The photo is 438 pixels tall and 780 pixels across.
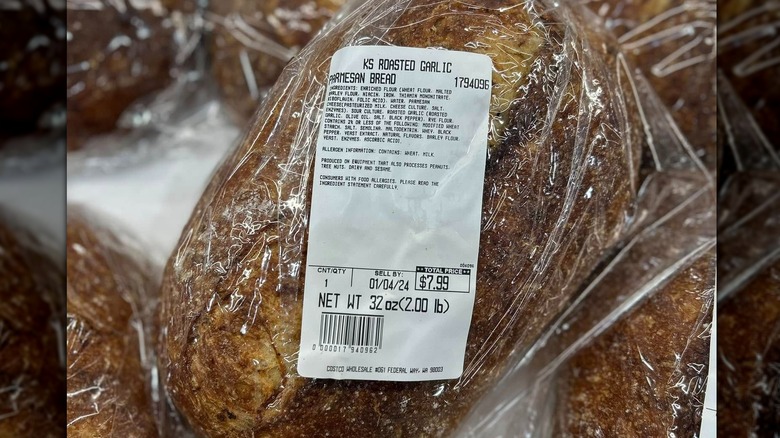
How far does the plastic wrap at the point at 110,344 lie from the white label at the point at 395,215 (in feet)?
1.02

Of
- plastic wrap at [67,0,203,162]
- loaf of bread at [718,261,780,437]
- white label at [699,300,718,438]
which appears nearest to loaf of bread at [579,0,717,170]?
loaf of bread at [718,261,780,437]

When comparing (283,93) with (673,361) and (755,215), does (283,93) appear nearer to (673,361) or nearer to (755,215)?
(673,361)

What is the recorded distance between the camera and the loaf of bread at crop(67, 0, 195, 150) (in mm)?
1222

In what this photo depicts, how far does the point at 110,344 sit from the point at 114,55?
1.85ft

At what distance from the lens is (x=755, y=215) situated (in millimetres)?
1156

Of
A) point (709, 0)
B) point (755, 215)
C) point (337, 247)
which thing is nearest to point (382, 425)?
point (337, 247)

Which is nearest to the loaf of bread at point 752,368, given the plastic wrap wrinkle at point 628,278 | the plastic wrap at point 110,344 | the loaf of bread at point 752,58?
the plastic wrap wrinkle at point 628,278

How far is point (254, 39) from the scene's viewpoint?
121cm

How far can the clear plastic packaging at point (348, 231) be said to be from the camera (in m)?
0.79

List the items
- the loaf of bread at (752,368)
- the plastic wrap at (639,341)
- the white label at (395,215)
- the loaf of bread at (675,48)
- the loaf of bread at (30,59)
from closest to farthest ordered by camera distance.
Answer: the white label at (395,215), the plastic wrap at (639,341), the loaf of bread at (752,368), the loaf of bread at (675,48), the loaf of bread at (30,59)

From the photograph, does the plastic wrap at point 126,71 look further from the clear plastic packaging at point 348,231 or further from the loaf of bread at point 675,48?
the loaf of bread at point 675,48

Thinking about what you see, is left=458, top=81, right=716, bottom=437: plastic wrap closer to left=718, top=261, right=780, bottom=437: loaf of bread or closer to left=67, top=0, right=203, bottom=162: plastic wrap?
left=718, top=261, right=780, bottom=437: loaf of bread

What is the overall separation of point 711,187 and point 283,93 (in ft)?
2.24

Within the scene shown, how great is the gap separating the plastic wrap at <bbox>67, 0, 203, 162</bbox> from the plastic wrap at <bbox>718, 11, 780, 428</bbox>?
101 cm
